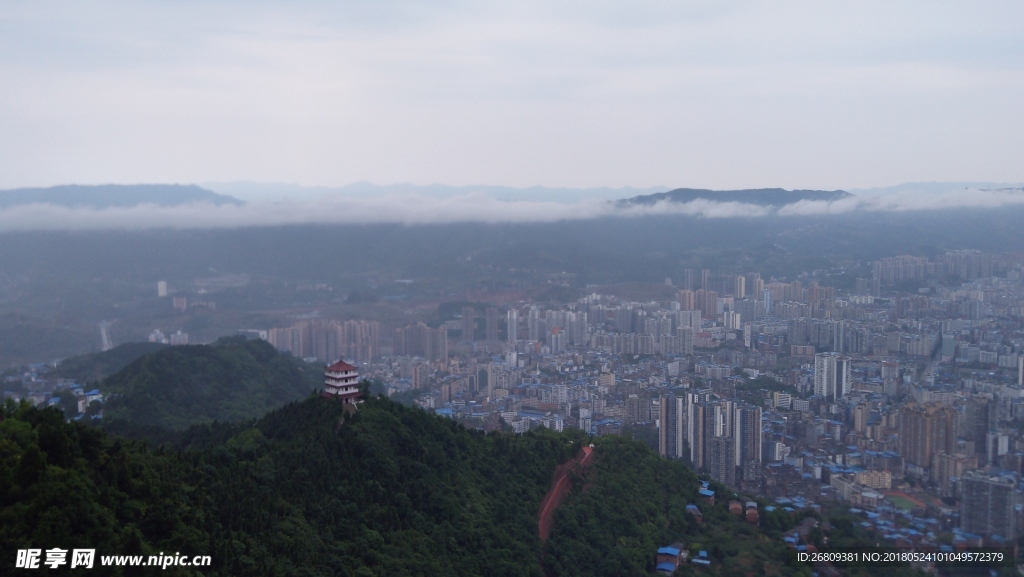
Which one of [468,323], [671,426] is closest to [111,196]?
[468,323]

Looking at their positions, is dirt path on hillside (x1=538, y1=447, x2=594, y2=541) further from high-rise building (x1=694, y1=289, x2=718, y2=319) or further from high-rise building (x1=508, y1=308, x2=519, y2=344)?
high-rise building (x1=508, y1=308, x2=519, y2=344)

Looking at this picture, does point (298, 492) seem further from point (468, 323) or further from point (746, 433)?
point (468, 323)

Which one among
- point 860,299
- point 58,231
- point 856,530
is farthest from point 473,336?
point 58,231

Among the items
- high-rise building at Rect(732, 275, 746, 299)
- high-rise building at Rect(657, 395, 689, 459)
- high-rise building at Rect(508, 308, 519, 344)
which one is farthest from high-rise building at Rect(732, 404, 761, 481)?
high-rise building at Rect(508, 308, 519, 344)

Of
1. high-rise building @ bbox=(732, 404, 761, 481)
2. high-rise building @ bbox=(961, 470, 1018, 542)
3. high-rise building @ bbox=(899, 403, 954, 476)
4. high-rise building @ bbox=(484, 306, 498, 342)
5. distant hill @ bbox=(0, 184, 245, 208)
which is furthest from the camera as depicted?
distant hill @ bbox=(0, 184, 245, 208)

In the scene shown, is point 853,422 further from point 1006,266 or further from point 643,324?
point 643,324
